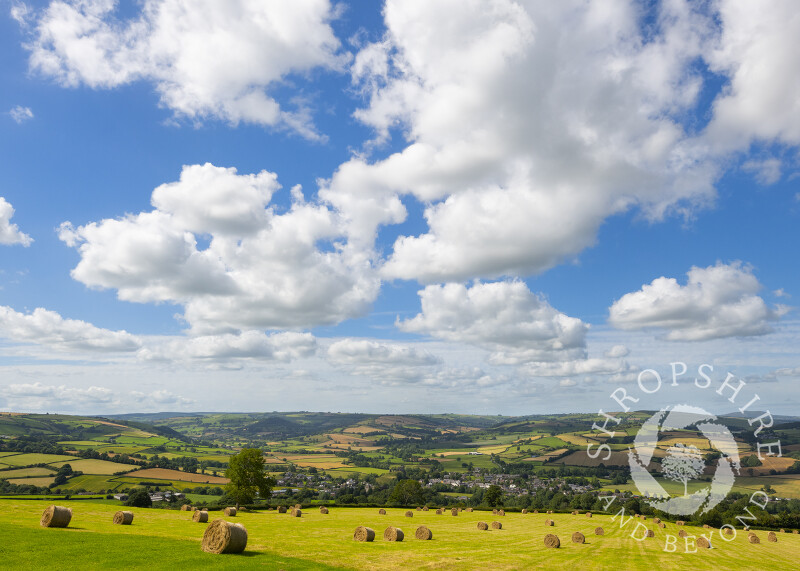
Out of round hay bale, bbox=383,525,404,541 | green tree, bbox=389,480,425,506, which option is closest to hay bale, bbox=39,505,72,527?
round hay bale, bbox=383,525,404,541

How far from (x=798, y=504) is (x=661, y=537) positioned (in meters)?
82.2

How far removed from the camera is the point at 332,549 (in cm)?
2992

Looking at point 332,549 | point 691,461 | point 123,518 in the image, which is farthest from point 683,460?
point 123,518

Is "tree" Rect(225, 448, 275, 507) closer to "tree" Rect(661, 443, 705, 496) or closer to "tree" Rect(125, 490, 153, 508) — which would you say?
"tree" Rect(125, 490, 153, 508)

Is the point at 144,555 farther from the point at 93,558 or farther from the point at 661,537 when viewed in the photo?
the point at 661,537

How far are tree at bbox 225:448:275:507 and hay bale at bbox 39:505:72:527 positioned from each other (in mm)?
37325

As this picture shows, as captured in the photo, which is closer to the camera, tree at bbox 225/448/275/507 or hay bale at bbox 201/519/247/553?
hay bale at bbox 201/519/247/553

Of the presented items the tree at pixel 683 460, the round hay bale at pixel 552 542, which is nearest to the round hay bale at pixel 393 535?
the round hay bale at pixel 552 542

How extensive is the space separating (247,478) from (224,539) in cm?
4534

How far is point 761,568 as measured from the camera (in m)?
32.4

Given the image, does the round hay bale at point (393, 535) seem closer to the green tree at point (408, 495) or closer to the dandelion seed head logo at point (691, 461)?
the dandelion seed head logo at point (691, 461)

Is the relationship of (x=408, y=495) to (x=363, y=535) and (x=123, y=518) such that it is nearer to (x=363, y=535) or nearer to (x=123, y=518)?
(x=363, y=535)

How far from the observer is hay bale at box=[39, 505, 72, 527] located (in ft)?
95.6

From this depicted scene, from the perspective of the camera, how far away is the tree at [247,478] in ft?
216
